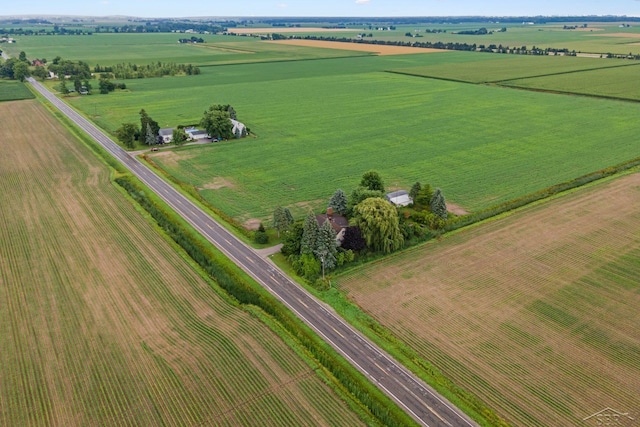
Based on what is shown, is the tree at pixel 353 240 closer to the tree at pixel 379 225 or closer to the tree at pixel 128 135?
the tree at pixel 379 225

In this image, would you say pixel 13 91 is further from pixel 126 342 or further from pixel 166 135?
pixel 126 342

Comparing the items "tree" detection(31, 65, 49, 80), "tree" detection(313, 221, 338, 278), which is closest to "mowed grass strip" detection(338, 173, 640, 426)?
"tree" detection(313, 221, 338, 278)

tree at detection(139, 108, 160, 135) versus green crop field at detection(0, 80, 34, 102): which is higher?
tree at detection(139, 108, 160, 135)

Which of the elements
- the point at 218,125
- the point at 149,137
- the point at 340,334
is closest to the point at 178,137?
the point at 149,137

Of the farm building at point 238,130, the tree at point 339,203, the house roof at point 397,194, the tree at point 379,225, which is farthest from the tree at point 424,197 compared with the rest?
the farm building at point 238,130

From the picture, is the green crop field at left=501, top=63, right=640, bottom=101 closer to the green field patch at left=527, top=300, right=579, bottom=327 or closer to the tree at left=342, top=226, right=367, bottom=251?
the green field patch at left=527, top=300, right=579, bottom=327

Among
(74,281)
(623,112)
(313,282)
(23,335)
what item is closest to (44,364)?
(23,335)
